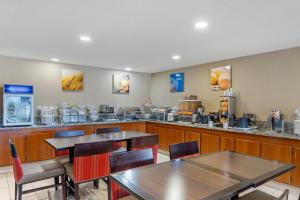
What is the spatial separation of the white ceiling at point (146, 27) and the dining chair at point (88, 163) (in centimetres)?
160

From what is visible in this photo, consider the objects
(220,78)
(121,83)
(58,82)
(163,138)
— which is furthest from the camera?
(121,83)

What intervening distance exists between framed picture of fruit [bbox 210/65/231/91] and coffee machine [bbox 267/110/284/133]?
1.17 m

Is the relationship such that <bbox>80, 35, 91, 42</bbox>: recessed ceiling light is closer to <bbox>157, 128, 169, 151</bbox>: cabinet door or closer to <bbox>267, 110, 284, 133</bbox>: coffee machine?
<bbox>157, 128, 169, 151</bbox>: cabinet door

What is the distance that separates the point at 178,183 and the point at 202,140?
300cm

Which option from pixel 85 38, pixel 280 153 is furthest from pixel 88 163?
pixel 280 153

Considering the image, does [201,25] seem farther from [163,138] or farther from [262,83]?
[163,138]

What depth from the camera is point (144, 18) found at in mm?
2428

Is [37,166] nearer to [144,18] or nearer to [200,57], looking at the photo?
[144,18]

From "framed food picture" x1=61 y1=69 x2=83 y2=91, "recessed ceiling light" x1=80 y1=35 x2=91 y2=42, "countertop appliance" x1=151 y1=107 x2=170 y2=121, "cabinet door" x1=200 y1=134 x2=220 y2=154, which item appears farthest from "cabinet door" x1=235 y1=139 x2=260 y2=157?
"framed food picture" x1=61 y1=69 x2=83 y2=91

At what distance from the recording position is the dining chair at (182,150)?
2.23 meters

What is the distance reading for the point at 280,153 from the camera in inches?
125

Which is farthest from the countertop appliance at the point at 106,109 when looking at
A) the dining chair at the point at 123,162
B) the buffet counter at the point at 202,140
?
the dining chair at the point at 123,162

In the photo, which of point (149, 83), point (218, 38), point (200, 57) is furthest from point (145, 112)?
point (218, 38)

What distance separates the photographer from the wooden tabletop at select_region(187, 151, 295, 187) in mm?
1609
